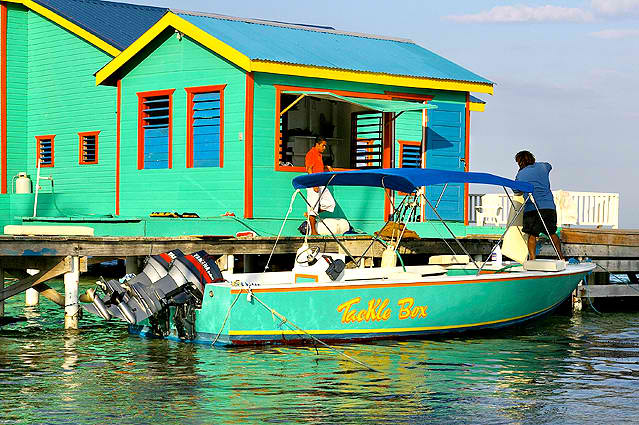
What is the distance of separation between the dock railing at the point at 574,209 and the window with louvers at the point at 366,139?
4.78 meters

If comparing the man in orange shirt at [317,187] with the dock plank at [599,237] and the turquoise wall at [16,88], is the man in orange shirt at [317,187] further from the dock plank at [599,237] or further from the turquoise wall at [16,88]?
the turquoise wall at [16,88]

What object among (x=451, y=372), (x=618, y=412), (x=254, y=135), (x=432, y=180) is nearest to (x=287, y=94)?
(x=254, y=135)

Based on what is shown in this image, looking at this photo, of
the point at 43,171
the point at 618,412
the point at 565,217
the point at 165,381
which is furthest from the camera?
the point at 43,171

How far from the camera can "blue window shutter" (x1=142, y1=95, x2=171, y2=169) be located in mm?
22953

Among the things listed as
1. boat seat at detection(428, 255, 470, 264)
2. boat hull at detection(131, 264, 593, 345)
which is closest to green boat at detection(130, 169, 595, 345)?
boat hull at detection(131, 264, 593, 345)

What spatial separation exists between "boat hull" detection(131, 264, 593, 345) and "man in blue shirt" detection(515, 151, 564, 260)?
2.00 meters

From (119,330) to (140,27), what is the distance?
15075 mm

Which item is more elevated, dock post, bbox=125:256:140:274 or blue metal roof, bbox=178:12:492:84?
blue metal roof, bbox=178:12:492:84

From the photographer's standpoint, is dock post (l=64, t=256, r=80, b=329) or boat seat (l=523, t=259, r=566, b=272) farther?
boat seat (l=523, t=259, r=566, b=272)

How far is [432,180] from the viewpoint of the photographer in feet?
54.5

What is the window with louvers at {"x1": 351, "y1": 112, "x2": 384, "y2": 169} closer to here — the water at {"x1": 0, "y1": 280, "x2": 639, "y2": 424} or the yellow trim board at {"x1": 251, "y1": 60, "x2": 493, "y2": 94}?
the yellow trim board at {"x1": 251, "y1": 60, "x2": 493, "y2": 94}

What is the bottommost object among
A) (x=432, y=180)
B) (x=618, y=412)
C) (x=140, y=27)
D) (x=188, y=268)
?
(x=618, y=412)

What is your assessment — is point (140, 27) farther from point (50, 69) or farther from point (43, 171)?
point (43, 171)

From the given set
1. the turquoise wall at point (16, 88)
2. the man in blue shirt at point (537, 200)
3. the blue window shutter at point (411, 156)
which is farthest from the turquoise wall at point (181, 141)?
the turquoise wall at point (16, 88)
